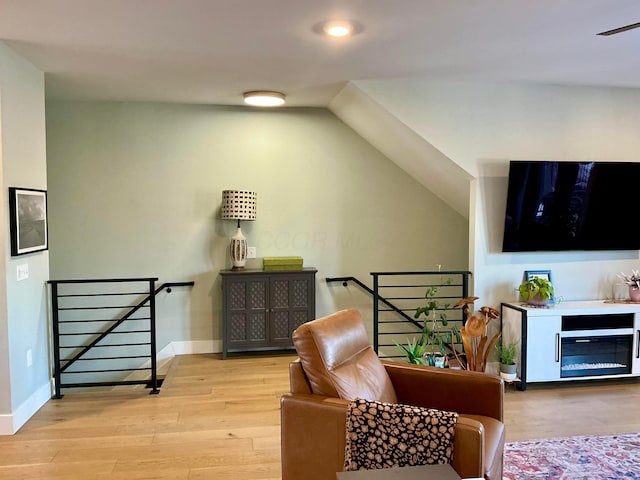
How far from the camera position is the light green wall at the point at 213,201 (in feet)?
16.1

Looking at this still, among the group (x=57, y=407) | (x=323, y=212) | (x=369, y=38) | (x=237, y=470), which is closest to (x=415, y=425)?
(x=237, y=470)

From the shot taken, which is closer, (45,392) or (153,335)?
(45,392)

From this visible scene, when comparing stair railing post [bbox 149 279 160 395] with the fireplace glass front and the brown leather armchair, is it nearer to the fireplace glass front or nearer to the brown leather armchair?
the brown leather armchair

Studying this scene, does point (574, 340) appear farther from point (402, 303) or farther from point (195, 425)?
point (195, 425)

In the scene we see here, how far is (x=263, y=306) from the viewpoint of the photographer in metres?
4.90

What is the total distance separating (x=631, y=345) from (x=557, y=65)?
7.65 ft

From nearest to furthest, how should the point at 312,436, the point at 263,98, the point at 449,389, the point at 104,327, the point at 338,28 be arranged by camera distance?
the point at 312,436 < the point at 449,389 < the point at 338,28 < the point at 263,98 < the point at 104,327

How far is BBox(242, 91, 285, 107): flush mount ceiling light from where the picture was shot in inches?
176

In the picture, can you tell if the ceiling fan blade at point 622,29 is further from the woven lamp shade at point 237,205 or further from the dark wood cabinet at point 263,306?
the woven lamp shade at point 237,205

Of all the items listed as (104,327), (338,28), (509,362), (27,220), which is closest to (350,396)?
(338,28)

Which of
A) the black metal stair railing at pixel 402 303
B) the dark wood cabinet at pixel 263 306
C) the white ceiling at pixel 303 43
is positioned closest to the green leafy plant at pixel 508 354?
the black metal stair railing at pixel 402 303

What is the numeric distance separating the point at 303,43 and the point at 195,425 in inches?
102

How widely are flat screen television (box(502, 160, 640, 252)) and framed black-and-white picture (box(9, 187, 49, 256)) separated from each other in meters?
3.62

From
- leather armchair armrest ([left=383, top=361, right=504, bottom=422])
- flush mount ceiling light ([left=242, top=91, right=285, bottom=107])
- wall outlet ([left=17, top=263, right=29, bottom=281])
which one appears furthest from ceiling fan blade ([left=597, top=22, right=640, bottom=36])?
wall outlet ([left=17, top=263, right=29, bottom=281])
